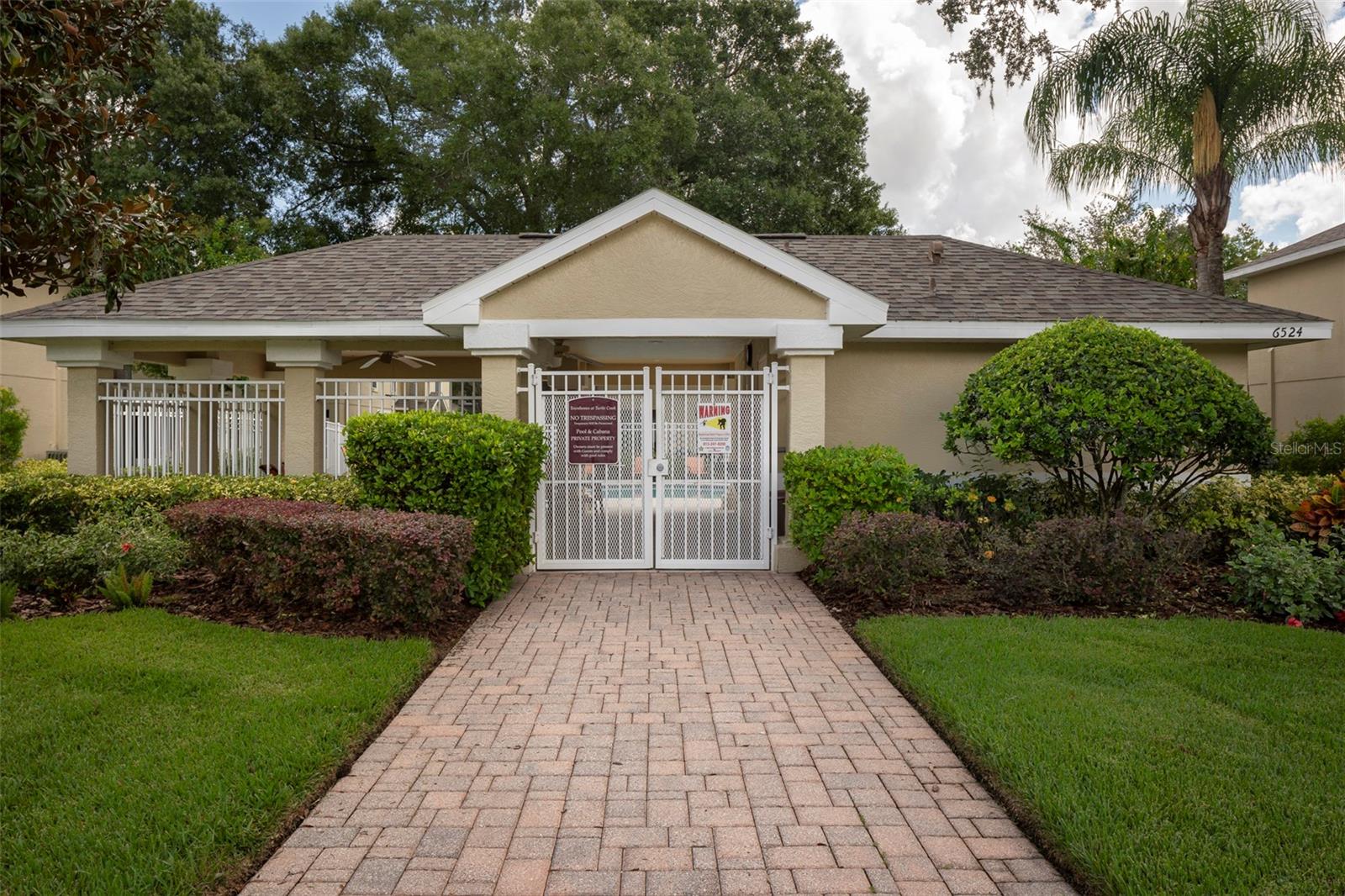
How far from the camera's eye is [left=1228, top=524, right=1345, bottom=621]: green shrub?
761 cm

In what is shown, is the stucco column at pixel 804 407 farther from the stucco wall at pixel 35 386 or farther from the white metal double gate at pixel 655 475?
the stucco wall at pixel 35 386

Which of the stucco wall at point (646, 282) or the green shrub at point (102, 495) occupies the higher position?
the stucco wall at point (646, 282)

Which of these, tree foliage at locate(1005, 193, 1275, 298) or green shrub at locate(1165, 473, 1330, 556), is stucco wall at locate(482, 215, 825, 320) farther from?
tree foliage at locate(1005, 193, 1275, 298)

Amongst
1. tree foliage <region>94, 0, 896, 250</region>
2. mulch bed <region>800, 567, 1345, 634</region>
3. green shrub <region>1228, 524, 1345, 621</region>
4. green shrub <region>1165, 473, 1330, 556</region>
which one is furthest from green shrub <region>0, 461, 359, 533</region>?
tree foliage <region>94, 0, 896, 250</region>

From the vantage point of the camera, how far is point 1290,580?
25.2 ft

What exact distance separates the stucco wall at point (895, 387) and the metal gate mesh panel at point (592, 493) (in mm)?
3071

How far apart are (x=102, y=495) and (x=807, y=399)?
8646 mm

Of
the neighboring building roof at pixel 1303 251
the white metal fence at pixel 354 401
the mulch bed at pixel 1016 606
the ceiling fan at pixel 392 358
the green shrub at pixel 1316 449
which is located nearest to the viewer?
the mulch bed at pixel 1016 606

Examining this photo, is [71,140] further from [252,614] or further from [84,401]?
[84,401]

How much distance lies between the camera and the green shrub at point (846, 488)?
8938mm

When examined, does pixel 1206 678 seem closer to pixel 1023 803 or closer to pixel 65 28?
pixel 1023 803

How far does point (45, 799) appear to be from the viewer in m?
3.96

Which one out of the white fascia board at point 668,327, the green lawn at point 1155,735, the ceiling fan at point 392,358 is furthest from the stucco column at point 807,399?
the ceiling fan at point 392,358

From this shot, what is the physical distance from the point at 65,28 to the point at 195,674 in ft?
13.0
